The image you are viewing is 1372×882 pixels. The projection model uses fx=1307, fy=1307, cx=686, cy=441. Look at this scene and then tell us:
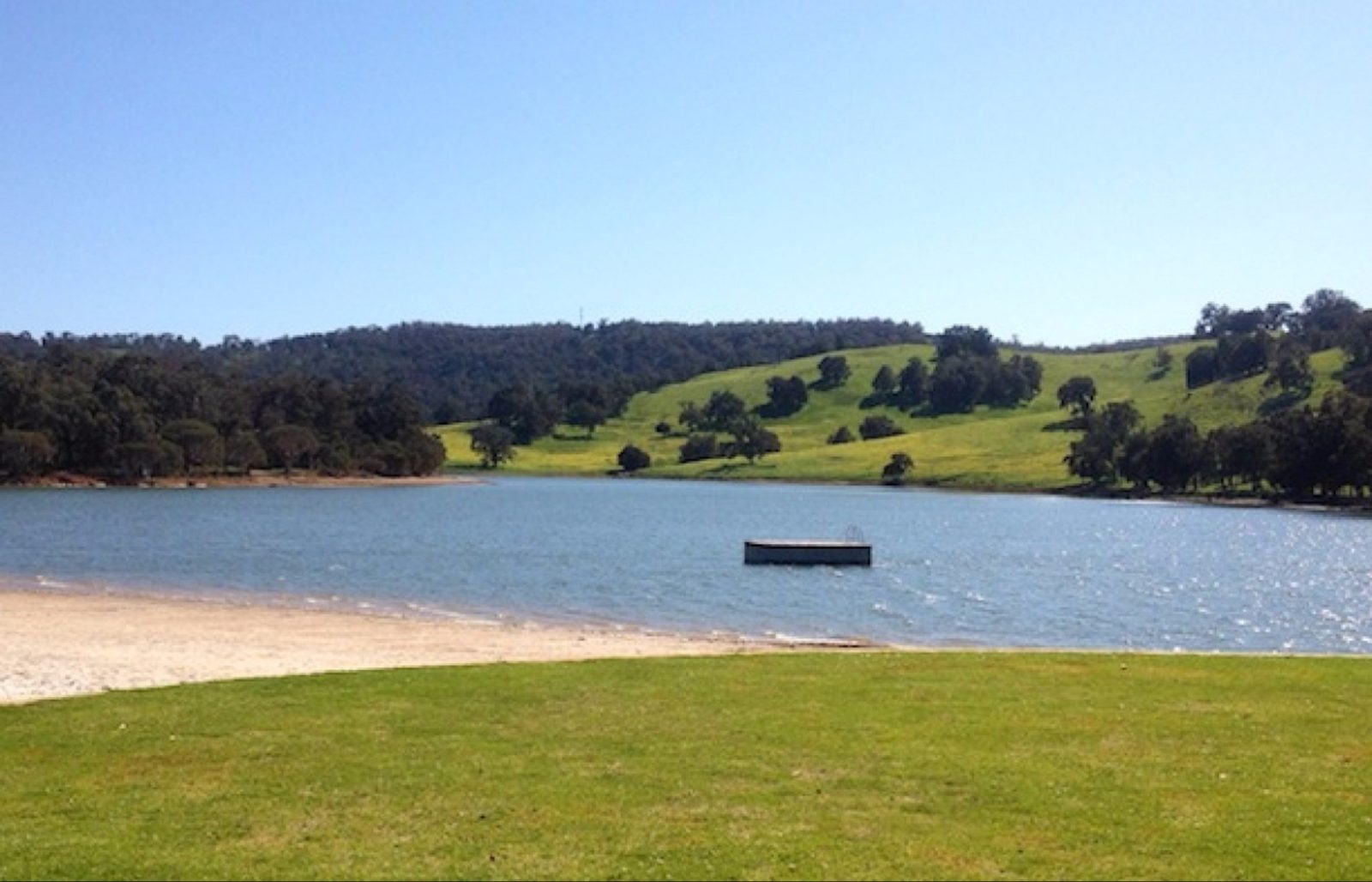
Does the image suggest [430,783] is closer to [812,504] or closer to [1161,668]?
[1161,668]

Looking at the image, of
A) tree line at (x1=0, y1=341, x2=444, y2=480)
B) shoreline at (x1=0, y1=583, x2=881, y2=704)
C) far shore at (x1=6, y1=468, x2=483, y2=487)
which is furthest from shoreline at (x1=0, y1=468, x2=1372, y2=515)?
shoreline at (x1=0, y1=583, x2=881, y2=704)

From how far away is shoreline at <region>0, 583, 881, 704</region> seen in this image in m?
29.0

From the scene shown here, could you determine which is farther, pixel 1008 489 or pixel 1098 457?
pixel 1008 489

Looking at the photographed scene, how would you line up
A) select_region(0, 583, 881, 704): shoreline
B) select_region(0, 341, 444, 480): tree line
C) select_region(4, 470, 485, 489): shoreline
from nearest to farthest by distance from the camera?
select_region(0, 583, 881, 704): shoreline → select_region(0, 341, 444, 480): tree line → select_region(4, 470, 485, 489): shoreline

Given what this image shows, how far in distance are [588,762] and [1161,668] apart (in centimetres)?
1439

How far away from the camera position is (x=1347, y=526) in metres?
122

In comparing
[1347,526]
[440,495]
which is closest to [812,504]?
[440,495]

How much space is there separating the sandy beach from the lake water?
18.8 ft

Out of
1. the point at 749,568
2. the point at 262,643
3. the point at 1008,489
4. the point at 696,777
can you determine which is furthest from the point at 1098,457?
the point at 696,777

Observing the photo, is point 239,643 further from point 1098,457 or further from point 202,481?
point 1098,457

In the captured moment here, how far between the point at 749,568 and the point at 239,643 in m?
42.4

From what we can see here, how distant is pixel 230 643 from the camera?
122 feet

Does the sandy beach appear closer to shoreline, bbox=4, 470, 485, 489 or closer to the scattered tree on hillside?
shoreline, bbox=4, 470, 485, 489

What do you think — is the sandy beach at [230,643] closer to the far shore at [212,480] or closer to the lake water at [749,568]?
the lake water at [749,568]
